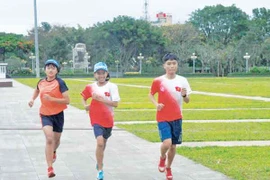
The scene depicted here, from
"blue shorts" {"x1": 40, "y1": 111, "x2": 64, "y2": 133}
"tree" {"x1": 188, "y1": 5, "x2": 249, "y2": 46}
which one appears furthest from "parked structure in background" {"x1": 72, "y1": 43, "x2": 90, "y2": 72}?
"blue shorts" {"x1": 40, "y1": 111, "x2": 64, "y2": 133}

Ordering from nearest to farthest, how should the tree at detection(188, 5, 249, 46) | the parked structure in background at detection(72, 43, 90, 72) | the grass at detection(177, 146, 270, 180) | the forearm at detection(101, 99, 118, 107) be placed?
the forearm at detection(101, 99, 118, 107)
the grass at detection(177, 146, 270, 180)
the parked structure in background at detection(72, 43, 90, 72)
the tree at detection(188, 5, 249, 46)

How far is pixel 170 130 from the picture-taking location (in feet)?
24.3

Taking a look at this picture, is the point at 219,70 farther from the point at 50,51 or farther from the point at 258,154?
the point at 258,154

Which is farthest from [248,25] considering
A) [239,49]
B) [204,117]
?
[204,117]

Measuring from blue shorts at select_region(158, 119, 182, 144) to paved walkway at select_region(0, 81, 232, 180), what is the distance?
0.56 meters

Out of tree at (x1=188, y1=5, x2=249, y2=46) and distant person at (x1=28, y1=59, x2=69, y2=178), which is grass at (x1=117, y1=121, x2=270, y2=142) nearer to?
distant person at (x1=28, y1=59, x2=69, y2=178)

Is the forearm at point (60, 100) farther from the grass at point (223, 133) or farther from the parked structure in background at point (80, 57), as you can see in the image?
the parked structure in background at point (80, 57)

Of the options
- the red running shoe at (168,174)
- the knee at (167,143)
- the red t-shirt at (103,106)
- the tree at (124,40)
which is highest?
the tree at (124,40)

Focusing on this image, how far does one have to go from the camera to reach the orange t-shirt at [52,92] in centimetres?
770

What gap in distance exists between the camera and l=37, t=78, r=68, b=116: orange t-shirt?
7703 millimetres

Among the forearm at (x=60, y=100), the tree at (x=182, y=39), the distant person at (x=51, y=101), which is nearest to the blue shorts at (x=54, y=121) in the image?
the distant person at (x=51, y=101)

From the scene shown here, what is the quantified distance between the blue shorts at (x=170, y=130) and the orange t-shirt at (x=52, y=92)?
1432 mm

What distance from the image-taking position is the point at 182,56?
7981cm

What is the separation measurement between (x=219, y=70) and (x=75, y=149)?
70.2 metres
